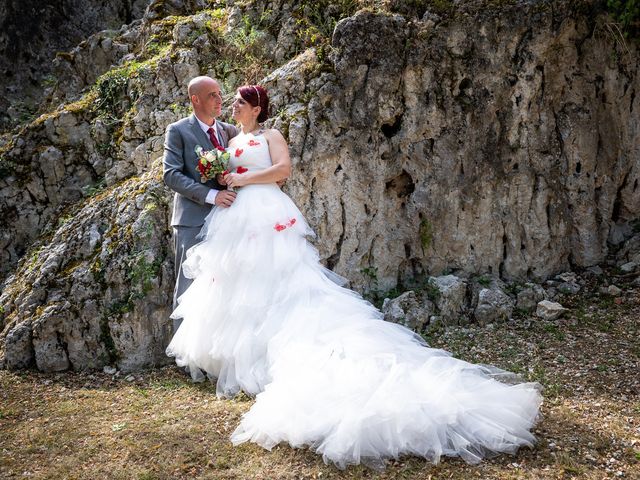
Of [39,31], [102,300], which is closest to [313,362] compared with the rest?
[102,300]

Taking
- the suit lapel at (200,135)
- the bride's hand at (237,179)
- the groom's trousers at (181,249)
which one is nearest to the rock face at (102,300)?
the groom's trousers at (181,249)

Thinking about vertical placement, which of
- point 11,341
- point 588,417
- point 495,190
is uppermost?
point 495,190

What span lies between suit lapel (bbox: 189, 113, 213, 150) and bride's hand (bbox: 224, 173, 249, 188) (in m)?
0.61

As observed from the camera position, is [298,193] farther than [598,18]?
No

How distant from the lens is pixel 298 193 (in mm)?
6871

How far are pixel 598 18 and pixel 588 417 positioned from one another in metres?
5.89

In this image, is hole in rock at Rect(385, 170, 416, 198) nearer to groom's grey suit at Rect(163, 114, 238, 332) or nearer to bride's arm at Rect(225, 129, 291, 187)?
bride's arm at Rect(225, 129, 291, 187)

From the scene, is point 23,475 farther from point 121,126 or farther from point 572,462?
point 121,126

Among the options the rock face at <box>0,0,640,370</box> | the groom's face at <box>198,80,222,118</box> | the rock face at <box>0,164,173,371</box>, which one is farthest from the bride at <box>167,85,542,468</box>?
the rock face at <box>0,0,640,370</box>

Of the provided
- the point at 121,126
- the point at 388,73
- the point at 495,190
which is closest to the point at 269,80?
the point at 388,73

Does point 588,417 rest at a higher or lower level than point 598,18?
lower

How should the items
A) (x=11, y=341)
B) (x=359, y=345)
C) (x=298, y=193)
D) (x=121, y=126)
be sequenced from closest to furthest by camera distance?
(x=359, y=345) < (x=11, y=341) < (x=298, y=193) < (x=121, y=126)

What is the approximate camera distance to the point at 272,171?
5.45 metres

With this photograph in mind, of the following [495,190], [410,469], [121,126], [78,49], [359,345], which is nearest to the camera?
[410,469]
